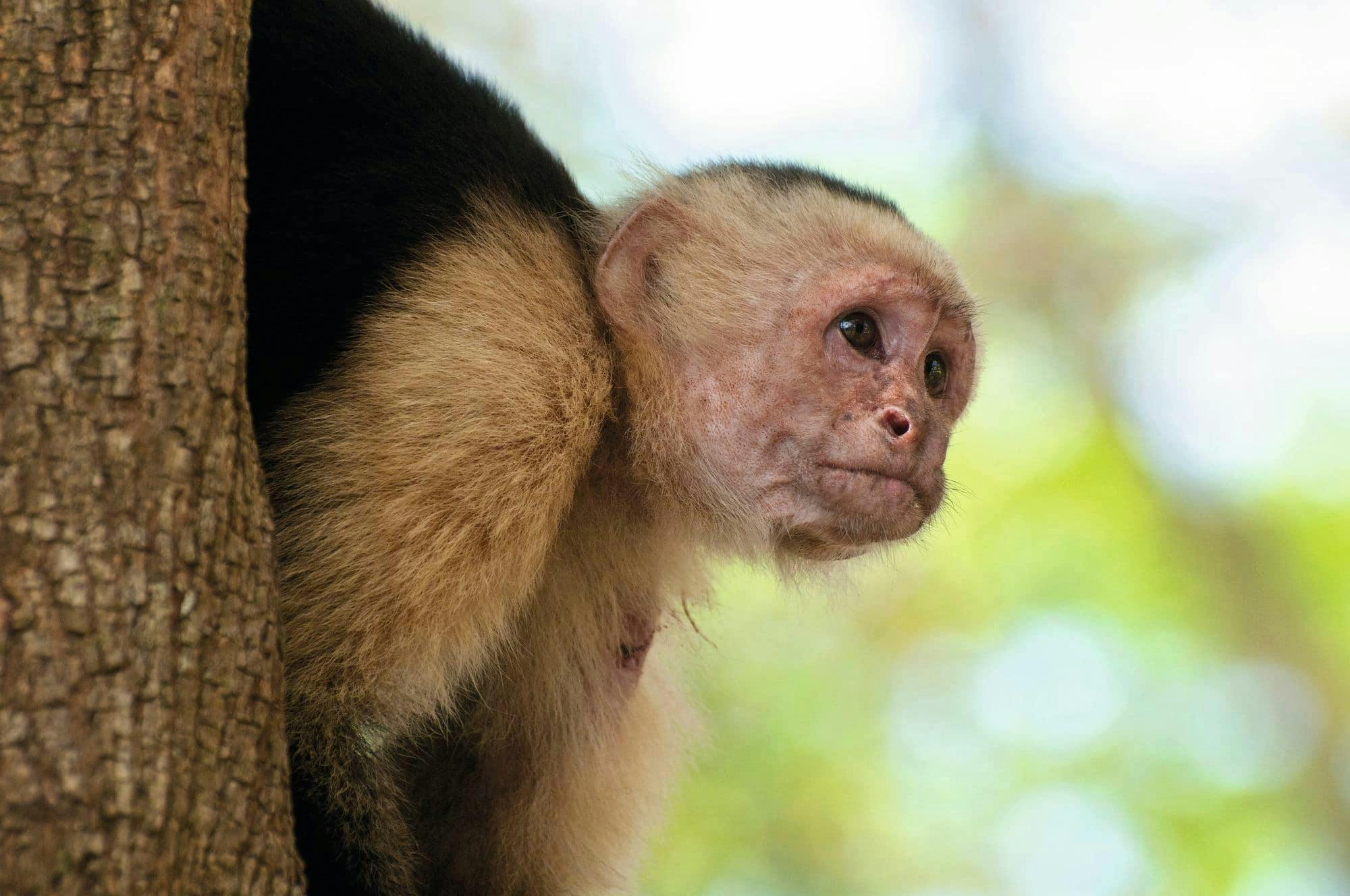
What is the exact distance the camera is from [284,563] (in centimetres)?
319

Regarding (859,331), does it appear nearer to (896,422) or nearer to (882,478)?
(896,422)

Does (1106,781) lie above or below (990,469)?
below

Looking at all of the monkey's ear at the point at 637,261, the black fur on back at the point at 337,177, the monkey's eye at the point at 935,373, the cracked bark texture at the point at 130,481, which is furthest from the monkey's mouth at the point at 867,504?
the cracked bark texture at the point at 130,481

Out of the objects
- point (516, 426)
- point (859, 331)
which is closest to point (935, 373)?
point (859, 331)

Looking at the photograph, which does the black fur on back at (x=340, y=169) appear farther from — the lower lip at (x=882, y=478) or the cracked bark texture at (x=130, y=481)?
the lower lip at (x=882, y=478)

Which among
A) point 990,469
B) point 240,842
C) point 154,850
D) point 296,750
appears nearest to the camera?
Answer: point 154,850

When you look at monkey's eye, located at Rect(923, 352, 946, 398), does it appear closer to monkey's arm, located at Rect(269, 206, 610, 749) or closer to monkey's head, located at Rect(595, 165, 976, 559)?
monkey's head, located at Rect(595, 165, 976, 559)

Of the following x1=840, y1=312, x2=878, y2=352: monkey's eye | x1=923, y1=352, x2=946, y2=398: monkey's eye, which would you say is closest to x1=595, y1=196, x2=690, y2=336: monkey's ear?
x1=840, y1=312, x2=878, y2=352: monkey's eye

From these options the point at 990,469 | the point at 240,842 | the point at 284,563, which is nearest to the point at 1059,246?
the point at 990,469

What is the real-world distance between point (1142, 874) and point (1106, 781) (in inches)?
26.2

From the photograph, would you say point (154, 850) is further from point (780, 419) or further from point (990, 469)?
point (990, 469)

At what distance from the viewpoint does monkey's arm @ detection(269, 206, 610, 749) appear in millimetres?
3156

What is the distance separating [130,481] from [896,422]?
2.32 meters

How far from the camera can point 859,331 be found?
4066mm
